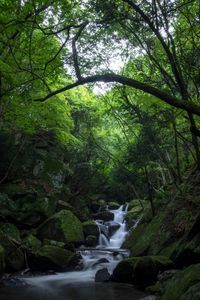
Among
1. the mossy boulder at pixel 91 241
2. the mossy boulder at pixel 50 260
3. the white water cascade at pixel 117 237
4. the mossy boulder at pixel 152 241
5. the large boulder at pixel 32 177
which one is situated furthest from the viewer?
the white water cascade at pixel 117 237

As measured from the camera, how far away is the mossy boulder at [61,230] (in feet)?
48.5

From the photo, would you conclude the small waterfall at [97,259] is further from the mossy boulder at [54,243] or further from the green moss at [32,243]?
the green moss at [32,243]

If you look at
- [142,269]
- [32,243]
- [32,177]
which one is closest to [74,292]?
[142,269]

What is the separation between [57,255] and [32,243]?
1514mm

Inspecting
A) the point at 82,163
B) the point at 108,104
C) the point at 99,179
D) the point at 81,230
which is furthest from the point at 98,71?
the point at 99,179

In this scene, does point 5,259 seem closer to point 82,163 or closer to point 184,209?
point 184,209

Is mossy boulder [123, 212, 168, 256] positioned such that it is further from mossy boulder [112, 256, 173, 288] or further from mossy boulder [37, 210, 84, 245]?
mossy boulder [37, 210, 84, 245]

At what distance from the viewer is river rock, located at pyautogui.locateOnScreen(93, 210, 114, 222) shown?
2202cm

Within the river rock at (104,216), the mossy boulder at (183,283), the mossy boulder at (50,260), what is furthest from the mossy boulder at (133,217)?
the mossy boulder at (183,283)

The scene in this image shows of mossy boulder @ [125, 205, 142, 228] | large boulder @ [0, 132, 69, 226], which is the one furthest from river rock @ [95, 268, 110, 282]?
mossy boulder @ [125, 205, 142, 228]

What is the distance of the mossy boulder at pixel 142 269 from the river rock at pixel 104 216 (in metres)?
12.0

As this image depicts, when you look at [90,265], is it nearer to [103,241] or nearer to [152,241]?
[152,241]

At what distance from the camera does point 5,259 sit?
11.2m

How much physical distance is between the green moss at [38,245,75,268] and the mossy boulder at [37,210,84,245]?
2312 millimetres
